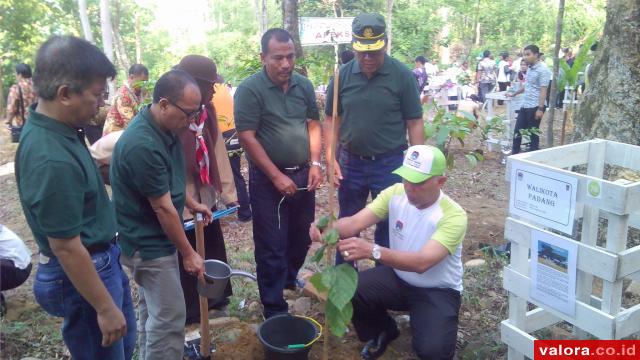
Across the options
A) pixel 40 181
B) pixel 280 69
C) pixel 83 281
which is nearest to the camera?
pixel 40 181

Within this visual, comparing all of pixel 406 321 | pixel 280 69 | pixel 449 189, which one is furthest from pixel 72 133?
pixel 449 189

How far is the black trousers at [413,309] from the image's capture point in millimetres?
2643

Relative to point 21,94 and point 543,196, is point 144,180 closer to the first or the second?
point 543,196

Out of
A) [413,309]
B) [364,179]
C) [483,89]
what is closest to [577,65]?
[364,179]

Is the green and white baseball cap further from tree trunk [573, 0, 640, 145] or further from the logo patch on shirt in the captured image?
tree trunk [573, 0, 640, 145]

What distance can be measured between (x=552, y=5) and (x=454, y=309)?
2734 cm

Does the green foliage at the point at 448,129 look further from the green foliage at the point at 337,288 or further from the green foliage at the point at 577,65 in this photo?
the green foliage at the point at 577,65

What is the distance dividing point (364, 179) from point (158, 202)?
172 centimetres

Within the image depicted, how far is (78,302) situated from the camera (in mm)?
1953

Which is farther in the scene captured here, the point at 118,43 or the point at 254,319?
the point at 118,43

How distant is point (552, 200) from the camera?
7.95 ft

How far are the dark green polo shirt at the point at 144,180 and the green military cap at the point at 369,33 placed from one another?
1525mm

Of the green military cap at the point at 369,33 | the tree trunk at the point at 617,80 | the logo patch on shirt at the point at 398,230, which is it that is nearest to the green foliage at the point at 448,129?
the tree trunk at the point at 617,80

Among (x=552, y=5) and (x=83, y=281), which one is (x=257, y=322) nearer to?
(x=83, y=281)
